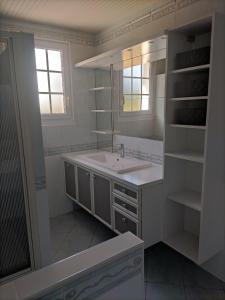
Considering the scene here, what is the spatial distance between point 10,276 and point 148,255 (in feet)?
5.08

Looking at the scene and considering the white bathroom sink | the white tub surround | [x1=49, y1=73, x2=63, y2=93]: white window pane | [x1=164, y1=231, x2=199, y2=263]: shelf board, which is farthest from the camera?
[x1=49, y1=73, x2=63, y2=93]: white window pane

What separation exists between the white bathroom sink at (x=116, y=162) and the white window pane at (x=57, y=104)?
0.70 meters

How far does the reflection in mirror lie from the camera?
2.20 meters

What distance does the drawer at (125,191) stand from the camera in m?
1.94

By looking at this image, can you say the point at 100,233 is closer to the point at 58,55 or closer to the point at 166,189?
the point at 166,189

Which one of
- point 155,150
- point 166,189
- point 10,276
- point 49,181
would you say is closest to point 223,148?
point 166,189

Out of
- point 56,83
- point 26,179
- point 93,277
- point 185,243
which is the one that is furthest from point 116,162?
point 93,277

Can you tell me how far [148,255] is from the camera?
225 centimetres

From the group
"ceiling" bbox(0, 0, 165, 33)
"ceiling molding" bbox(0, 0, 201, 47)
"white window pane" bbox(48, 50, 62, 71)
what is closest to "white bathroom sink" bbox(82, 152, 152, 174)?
"white window pane" bbox(48, 50, 62, 71)

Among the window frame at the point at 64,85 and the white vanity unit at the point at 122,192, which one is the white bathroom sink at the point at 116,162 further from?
the window frame at the point at 64,85

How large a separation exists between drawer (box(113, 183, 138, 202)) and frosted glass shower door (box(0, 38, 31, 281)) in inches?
41.4

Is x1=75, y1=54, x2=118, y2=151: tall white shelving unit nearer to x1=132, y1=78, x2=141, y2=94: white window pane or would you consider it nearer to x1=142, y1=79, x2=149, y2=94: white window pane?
x1=132, y1=78, x2=141, y2=94: white window pane

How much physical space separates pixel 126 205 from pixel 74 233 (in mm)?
1022

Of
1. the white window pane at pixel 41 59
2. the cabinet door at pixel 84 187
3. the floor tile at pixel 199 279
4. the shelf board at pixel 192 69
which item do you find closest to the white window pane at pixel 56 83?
the white window pane at pixel 41 59
